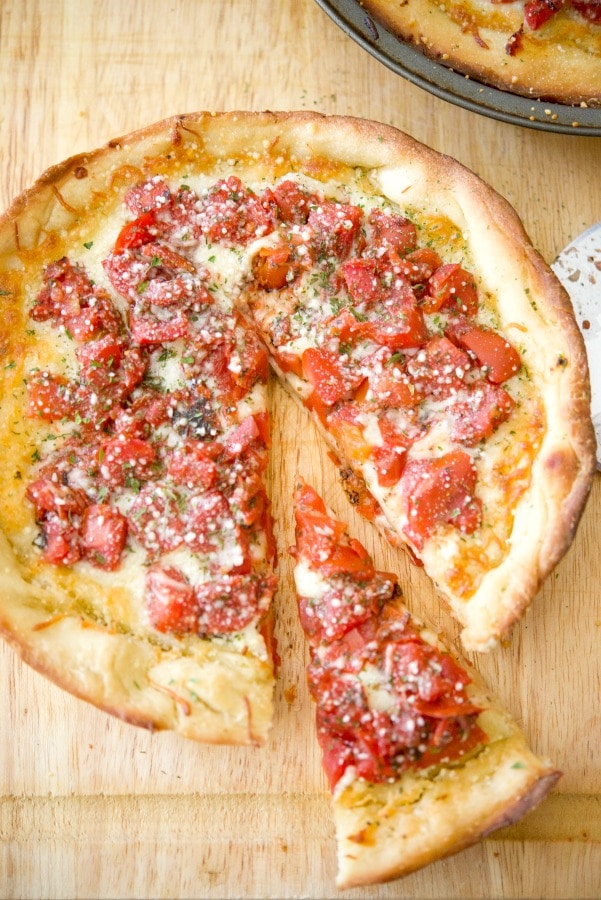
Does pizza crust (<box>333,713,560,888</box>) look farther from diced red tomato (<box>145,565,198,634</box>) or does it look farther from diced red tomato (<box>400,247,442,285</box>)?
diced red tomato (<box>400,247,442,285</box>)

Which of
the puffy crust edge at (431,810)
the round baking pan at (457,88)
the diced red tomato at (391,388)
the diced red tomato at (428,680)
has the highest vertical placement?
the round baking pan at (457,88)

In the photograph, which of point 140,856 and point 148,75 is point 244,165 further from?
point 140,856

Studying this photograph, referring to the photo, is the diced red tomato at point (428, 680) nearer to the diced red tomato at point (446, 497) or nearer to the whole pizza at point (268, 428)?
the whole pizza at point (268, 428)

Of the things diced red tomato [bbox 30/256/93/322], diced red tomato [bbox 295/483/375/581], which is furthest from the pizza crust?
diced red tomato [bbox 30/256/93/322]

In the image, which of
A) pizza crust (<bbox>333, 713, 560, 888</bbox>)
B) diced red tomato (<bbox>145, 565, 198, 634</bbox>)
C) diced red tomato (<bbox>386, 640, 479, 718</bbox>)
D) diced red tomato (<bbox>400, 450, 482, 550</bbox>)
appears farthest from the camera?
diced red tomato (<bbox>400, 450, 482, 550</bbox>)

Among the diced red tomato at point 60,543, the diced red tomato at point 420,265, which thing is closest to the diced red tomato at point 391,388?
the diced red tomato at point 420,265

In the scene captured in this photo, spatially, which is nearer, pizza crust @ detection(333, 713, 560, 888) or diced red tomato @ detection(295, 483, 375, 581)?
pizza crust @ detection(333, 713, 560, 888)

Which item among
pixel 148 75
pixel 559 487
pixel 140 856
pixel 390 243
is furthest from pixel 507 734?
pixel 148 75
